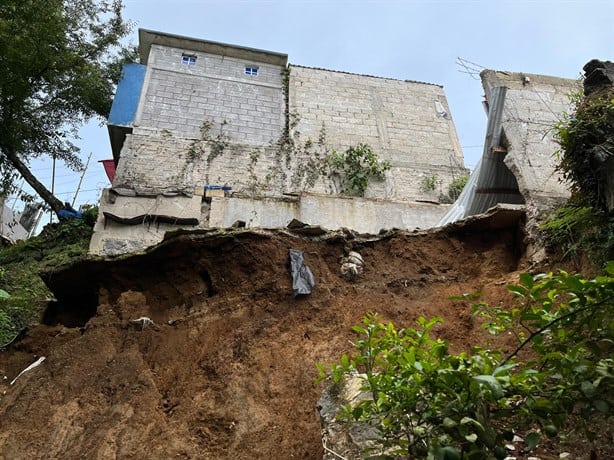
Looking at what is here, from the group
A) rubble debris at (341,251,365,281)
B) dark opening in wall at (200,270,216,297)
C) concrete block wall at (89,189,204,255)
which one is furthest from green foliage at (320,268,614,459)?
concrete block wall at (89,189,204,255)

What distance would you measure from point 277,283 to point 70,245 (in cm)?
602

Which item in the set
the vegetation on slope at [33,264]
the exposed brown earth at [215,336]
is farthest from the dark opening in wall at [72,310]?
the vegetation on slope at [33,264]

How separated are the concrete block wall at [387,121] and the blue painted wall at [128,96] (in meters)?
3.95

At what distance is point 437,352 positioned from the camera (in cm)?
219

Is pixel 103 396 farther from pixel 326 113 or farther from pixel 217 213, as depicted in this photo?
pixel 326 113

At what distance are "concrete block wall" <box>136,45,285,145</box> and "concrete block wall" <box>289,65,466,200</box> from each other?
0.69 m

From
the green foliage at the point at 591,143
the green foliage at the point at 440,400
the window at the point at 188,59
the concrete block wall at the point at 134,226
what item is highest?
the window at the point at 188,59

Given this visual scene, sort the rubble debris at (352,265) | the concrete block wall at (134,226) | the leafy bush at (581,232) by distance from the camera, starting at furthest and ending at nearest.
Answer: the concrete block wall at (134,226), the rubble debris at (352,265), the leafy bush at (581,232)

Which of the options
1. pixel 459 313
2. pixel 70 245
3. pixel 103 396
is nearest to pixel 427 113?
pixel 459 313

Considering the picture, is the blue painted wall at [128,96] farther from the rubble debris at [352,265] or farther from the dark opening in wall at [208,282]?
the rubble debris at [352,265]

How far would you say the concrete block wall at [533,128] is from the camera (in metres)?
6.62

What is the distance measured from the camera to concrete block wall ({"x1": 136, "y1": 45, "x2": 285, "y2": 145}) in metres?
11.4

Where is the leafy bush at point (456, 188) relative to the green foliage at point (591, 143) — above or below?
above

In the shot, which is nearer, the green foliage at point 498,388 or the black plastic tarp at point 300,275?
the green foliage at point 498,388
